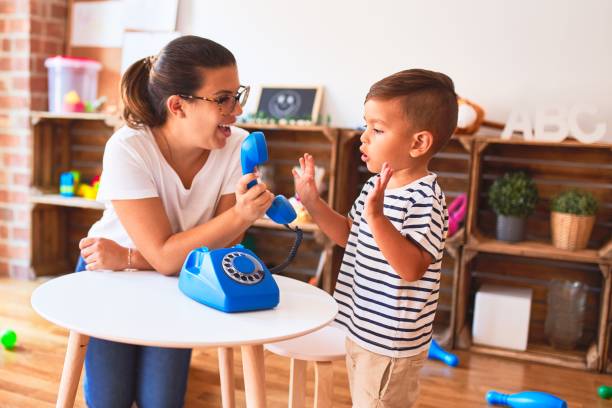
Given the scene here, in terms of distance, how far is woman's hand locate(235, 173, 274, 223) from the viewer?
128 centimetres

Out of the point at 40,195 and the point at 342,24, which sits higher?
the point at 342,24

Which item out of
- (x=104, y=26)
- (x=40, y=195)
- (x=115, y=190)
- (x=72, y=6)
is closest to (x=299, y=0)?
(x=104, y=26)

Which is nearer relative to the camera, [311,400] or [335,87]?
[311,400]

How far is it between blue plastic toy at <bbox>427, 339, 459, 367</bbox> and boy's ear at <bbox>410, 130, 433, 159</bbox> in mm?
1529

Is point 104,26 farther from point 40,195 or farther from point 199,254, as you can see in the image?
point 199,254

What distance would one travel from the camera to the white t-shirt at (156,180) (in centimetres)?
146

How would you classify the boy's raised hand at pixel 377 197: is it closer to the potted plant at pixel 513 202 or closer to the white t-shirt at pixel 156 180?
the white t-shirt at pixel 156 180

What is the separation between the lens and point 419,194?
1.23 metres

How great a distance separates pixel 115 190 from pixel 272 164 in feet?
6.27

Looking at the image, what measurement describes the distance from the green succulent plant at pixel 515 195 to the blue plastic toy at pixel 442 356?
0.65 metres

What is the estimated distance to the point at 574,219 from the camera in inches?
101

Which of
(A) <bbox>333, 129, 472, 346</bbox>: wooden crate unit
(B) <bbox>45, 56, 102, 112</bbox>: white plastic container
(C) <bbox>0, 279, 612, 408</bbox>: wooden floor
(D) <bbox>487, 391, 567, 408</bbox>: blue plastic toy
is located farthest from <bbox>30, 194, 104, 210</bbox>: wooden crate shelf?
(D) <bbox>487, 391, 567, 408</bbox>: blue plastic toy

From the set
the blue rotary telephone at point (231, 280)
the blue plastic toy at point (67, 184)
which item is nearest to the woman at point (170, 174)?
the blue rotary telephone at point (231, 280)

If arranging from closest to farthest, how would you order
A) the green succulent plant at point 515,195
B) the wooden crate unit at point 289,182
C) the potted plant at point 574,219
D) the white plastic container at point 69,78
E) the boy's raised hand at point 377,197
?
1. the boy's raised hand at point 377,197
2. the potted plant at point 574,219
3. the green succulent plant at point 515,195
4. the wooden crate unit at point 289,182
5. the white plastic container at point 69,78
